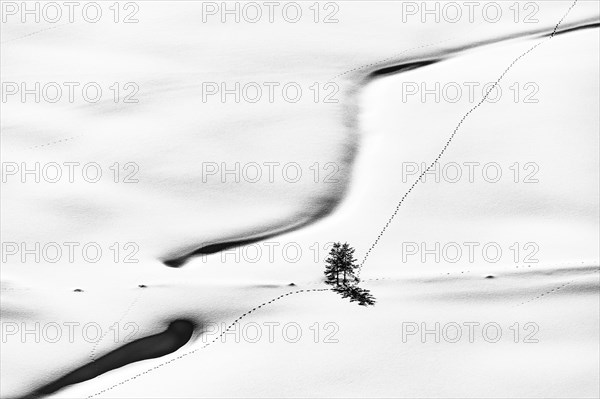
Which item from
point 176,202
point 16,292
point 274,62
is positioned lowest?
point 16,292

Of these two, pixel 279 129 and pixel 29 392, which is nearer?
pixel 29 392

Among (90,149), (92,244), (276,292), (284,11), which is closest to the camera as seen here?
(276,292)

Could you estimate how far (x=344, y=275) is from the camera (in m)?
4.50

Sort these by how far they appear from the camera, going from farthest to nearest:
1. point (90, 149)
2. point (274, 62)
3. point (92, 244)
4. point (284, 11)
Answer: point (284, 11) → point (274, 62) → point (90, 149) → point (92, 244)

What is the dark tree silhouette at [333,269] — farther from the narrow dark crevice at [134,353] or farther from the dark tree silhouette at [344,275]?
the narrow dark crevice at [134,353]

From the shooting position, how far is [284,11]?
267 inches

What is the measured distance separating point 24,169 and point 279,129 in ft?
4.82

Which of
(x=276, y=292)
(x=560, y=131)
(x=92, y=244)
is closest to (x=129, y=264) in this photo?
(x=92, y=244)

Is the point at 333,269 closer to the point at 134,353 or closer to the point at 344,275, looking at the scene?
the point at 344,275

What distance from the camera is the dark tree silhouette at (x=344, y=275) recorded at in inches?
174

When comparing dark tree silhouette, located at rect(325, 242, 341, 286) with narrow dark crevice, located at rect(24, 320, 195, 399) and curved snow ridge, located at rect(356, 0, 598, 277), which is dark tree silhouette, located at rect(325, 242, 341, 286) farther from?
narrow dark crevice, located at rect(24, 320, 195, 399)

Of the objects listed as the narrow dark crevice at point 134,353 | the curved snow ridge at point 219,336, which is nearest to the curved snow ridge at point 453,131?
the curved snow ridge at point 219,336

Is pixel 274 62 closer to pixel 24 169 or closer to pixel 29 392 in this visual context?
pixel 24 169

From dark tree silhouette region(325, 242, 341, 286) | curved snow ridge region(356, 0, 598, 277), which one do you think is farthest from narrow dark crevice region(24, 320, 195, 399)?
curved snow ridge region(356, 0, 598, 277)
